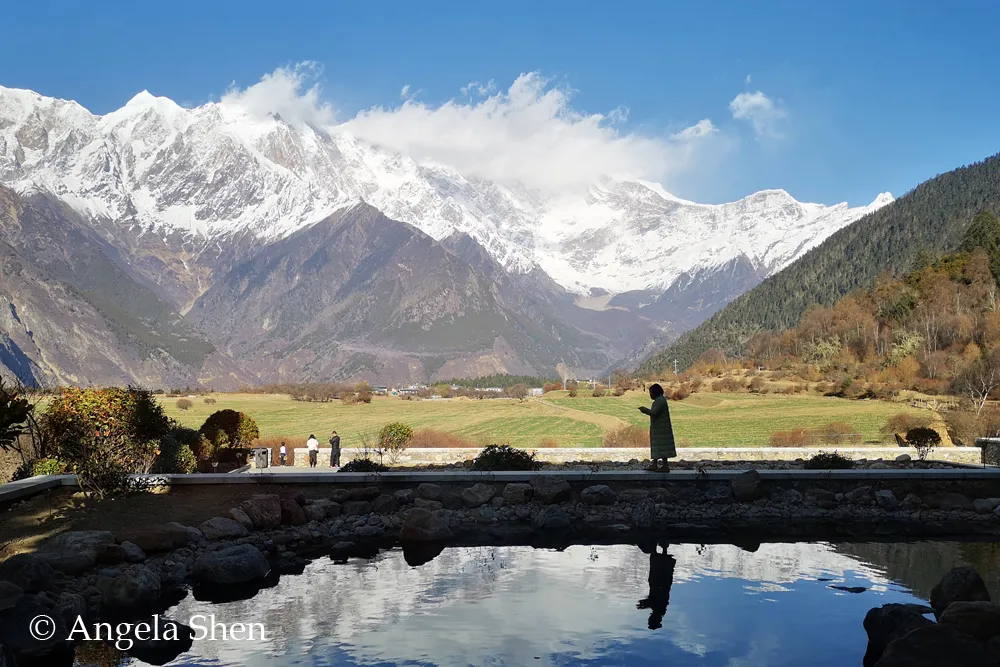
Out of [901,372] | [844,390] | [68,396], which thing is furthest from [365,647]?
[901,372]

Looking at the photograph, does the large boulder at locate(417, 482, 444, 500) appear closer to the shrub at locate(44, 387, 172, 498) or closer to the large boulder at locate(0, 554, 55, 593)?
the shrub at locate(44, 387, 172, 498)

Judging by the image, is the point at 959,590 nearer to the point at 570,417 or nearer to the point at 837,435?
the point at 837,435

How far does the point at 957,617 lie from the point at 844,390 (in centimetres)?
7138

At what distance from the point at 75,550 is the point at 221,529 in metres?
3.19

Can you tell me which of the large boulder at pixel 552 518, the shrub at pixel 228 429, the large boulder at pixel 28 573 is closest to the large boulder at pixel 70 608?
the large boulder at pixel 28 573

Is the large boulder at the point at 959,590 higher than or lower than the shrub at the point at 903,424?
lower

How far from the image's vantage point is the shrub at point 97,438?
1962 centimetres

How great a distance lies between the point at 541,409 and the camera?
90.2 m

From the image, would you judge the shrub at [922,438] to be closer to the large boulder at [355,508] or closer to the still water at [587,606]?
the still water at [587,606]

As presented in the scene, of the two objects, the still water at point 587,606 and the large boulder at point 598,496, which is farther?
the large boulder at point 598,496

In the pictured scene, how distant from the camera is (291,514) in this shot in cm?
1969

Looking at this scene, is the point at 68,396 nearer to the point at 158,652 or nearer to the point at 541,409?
the point at 158,652

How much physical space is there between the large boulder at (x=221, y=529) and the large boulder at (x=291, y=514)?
4.53 ft

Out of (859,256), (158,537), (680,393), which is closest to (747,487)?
(158,537)
